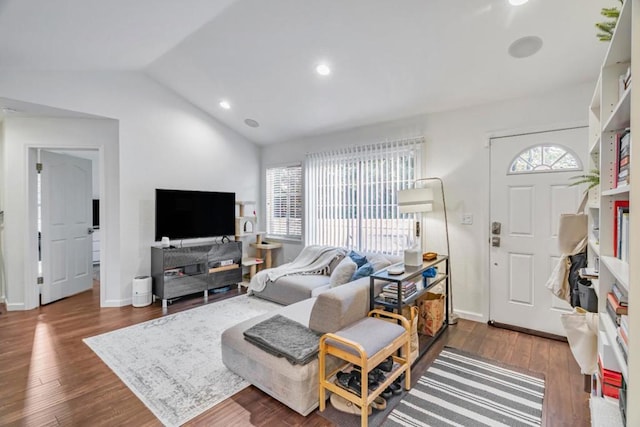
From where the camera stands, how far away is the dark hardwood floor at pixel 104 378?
190 centimetres

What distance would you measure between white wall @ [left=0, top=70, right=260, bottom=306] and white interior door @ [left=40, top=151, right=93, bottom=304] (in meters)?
0.40

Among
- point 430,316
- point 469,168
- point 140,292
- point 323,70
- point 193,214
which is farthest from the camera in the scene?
point 193,214

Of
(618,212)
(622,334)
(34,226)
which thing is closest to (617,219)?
(618,212)

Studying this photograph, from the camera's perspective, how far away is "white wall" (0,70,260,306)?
11.5 feet

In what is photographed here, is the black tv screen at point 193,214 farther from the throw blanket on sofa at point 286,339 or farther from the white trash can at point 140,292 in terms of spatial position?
the throw blanket on sofa at point 286,339

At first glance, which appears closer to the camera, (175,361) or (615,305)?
(615,305)

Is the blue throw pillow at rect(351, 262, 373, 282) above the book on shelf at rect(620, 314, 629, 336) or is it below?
below

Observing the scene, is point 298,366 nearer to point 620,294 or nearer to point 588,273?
point 620,294

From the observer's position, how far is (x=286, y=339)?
2064 millimetres

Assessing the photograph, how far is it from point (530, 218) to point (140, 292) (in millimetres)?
4777

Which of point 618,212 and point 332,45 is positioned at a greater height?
point 332,45

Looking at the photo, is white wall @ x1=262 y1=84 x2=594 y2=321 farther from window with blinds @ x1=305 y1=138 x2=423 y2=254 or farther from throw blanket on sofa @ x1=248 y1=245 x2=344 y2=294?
throw blanket on sofa @ x1=248 y1=245 x2=344 y2=294

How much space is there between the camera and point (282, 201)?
17.9 feet

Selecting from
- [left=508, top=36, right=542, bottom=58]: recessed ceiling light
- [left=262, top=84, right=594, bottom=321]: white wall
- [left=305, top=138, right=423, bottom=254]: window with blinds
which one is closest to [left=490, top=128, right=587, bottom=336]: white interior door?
[left=262, top=84, right=594, bottom=321]: white wall
